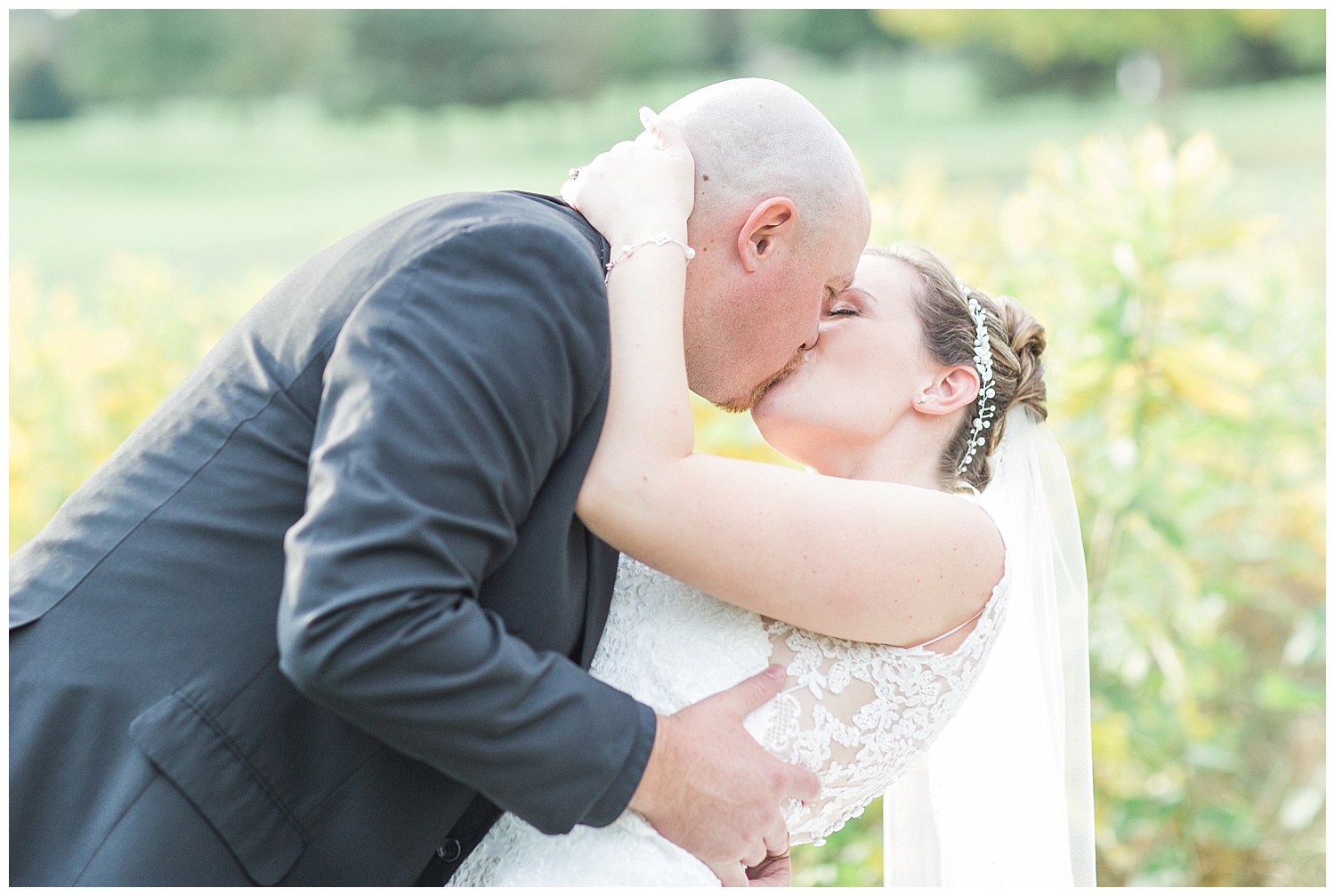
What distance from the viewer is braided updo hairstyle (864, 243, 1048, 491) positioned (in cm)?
256

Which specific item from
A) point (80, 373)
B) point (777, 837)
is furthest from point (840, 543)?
point (80, 373)

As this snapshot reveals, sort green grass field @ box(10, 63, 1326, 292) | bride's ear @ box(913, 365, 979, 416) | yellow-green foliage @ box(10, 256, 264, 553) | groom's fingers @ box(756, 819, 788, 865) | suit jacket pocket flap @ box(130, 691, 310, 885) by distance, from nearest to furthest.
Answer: suit jacket pocket flap @ box(130, 691, 310, 885)
groom's fingers @ box(756, 819, 788, 865)
bride's ear @ box(913, 365, 979, 416)
yellow-green foliage @ box(10, 256, 264, 553)
green grass field @ box(10, 63, 1326, 292)

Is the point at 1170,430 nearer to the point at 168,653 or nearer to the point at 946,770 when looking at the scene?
the point at 946,770

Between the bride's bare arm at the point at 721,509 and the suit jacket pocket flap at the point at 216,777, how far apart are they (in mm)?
647

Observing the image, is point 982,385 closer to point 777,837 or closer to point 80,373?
point 777,837

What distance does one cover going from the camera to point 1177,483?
165 inches

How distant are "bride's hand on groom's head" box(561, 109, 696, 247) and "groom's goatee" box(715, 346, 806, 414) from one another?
1.72ft

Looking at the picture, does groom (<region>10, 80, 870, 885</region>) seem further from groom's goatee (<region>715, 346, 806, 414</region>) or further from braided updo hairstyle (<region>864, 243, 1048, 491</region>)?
braided updo hairstyle (<region>864, 243, 1048, 491</region>)

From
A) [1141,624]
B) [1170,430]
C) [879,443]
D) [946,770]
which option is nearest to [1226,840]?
[1141,624]

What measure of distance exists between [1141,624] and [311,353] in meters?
3.27

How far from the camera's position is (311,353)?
1698 mm

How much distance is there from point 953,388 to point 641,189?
3.28ft

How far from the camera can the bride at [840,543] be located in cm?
179

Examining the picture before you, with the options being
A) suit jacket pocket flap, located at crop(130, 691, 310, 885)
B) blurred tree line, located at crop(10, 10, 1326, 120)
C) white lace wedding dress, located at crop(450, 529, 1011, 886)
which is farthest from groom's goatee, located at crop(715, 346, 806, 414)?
blurred tree line, located at crop(10, 10, 1326, 120)
